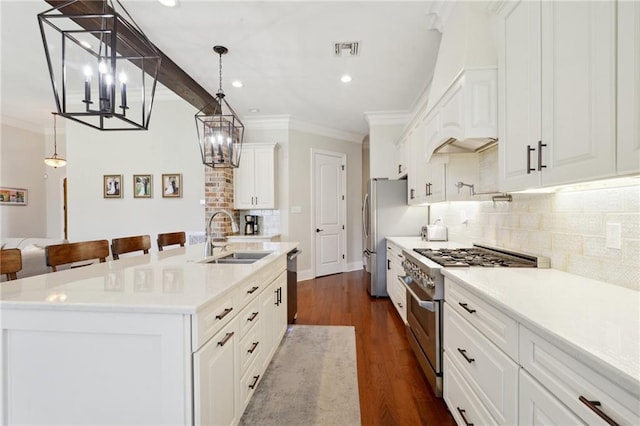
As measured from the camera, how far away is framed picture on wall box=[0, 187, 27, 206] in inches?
224

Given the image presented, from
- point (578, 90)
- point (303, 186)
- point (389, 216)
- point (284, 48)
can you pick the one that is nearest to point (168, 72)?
point (284, 48)

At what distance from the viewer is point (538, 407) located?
0.96 meters

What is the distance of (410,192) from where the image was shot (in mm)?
Answer: 3727

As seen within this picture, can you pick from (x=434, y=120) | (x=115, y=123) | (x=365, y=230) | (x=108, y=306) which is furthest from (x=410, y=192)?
(x=115, y=123)

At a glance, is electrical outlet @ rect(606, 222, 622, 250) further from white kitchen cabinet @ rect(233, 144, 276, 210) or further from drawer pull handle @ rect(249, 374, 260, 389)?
white kitchen cabinet @ rect(233, 144, 276, 210)

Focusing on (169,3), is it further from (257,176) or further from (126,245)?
(257,176)

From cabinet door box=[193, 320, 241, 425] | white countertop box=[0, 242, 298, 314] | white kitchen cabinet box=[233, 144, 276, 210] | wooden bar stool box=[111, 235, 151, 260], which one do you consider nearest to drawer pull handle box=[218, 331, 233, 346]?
cabinet door box=[193, 320, 241, 425]

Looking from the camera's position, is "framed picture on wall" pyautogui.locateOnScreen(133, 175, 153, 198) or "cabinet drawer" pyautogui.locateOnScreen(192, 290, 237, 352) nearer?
"cabinet drawer" pyautogui.locateOnScreen(192, 290, 237, 352)

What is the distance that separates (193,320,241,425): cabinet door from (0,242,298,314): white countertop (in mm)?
218

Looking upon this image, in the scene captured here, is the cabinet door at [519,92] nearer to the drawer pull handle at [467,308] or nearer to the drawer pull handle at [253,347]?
the drawer pull handle at [467,308]

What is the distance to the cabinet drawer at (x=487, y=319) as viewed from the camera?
3.65 ft

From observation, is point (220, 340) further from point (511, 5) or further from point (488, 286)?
point (511, 5)

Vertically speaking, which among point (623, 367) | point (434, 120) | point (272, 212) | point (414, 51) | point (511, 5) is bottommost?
point (623, 367)

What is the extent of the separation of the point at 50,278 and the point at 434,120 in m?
2.69
